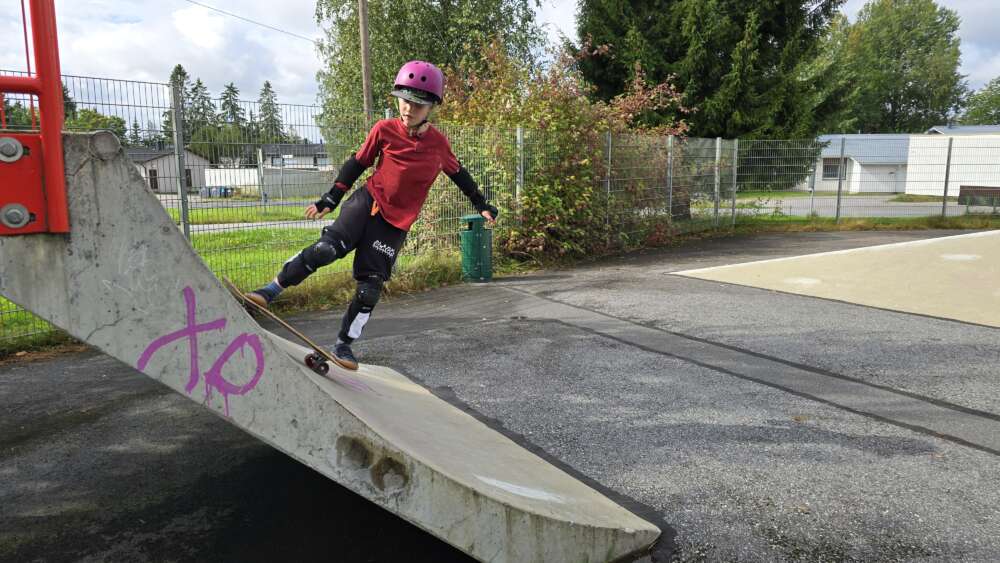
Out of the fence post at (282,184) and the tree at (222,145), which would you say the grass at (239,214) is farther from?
the tree at (222,145)

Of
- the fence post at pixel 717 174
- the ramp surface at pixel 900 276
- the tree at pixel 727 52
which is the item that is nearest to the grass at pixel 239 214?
the ramp surface at pixel 900 276

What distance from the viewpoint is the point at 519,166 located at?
35.7 feet

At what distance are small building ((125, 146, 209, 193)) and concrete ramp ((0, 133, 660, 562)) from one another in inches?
190

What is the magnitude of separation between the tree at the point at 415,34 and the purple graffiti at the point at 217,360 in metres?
21.5

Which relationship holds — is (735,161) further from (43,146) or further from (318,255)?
(43,146)

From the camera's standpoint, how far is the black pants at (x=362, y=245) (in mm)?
4020

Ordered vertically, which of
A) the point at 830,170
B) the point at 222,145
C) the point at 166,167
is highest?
the point at 830,170

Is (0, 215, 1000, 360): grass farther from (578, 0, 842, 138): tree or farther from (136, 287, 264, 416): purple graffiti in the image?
(578, 0, 842, 138): tree

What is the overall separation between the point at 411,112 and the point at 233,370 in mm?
2386

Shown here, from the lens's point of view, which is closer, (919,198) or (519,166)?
(519,166)

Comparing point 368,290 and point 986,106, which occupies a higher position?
point 986,106

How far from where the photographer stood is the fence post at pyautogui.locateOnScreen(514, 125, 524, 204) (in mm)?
10750

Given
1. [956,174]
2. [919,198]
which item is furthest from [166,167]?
[956,174]

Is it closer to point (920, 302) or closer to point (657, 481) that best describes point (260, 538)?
point (657, 481)
